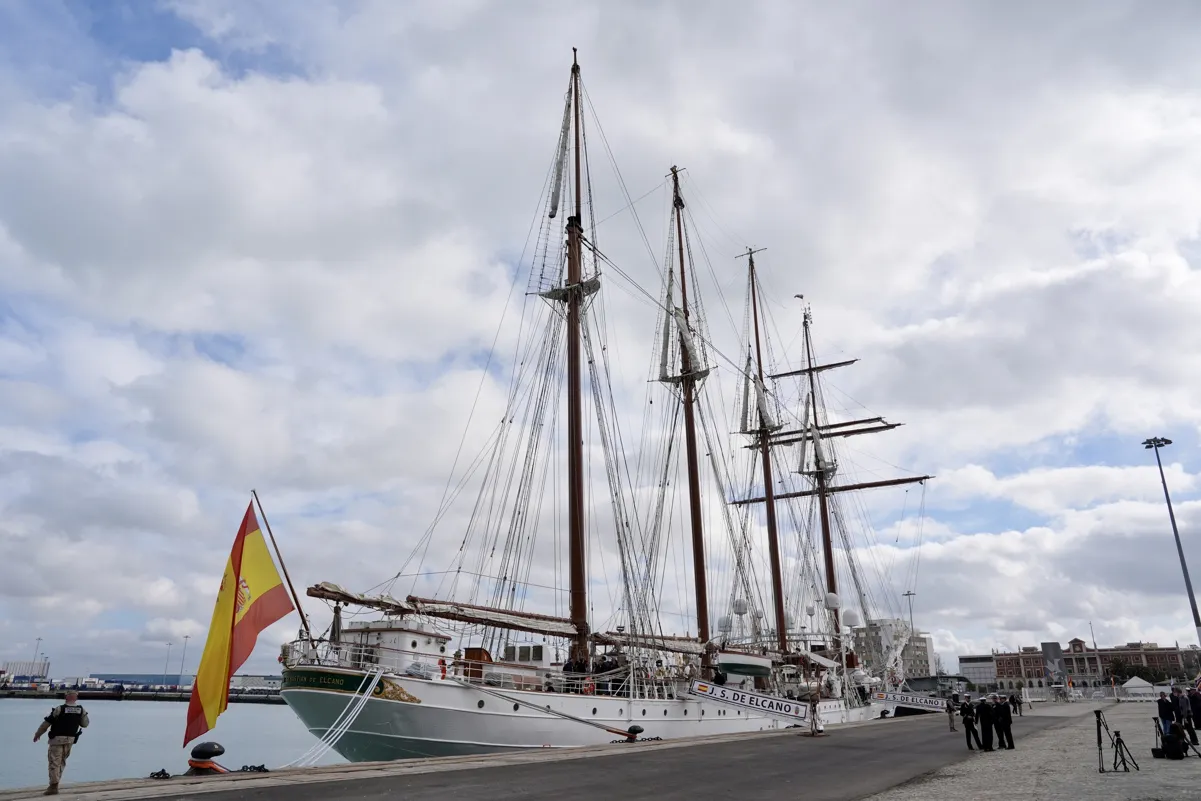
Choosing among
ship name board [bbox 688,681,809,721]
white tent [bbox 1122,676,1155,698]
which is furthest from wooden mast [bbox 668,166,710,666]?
white tent [bbox 1122,676,1155,698]

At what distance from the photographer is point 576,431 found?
3238 centimetres

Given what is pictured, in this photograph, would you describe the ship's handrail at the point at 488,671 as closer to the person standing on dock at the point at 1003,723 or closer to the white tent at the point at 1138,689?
the person standing on dock at the point at 1003,723

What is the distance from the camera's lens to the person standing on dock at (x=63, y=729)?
11.6 m

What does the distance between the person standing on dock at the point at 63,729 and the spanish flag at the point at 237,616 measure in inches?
83.0

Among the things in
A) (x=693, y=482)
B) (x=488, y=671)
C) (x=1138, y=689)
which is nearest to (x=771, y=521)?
(x=693, y=482)

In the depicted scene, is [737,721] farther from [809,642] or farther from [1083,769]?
[809,642]

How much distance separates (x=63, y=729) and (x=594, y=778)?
9.06m

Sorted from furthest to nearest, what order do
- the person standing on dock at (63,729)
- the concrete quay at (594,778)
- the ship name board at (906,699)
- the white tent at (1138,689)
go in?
the white tent at (1138,689)
the ship name board at (906,699)
the person standing on dock at (63,729)
the concrete quay at (594,778)

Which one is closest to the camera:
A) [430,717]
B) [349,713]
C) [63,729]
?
[63,729]

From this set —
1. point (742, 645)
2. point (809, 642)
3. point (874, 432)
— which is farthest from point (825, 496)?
point (742, 645)

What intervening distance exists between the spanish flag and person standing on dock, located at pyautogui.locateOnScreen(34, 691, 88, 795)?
2107mm

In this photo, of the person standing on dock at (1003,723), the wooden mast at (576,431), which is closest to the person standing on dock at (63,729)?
the wooden mast at (576,431)

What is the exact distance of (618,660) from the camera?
95.8ft

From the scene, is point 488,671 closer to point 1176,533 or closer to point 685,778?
point 685,778
